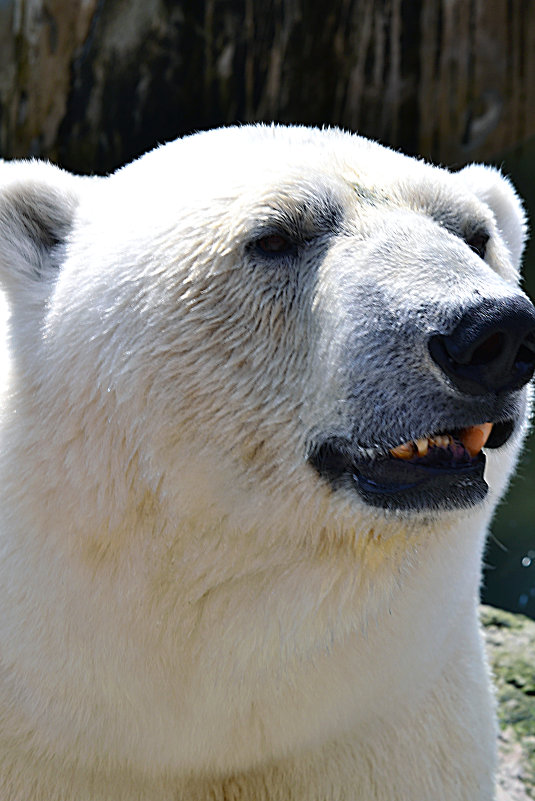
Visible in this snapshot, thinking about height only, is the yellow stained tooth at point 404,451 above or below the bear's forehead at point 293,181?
below

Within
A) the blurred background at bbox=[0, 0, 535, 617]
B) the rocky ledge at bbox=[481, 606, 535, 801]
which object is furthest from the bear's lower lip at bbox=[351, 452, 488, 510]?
the blurred background at bbox=[0, 0, 535, 617]

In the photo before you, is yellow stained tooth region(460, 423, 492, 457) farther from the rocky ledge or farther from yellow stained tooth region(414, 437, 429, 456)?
the rocky ledge

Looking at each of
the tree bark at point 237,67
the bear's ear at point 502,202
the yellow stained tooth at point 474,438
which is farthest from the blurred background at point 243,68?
the yellow stained tooth at point 474,438

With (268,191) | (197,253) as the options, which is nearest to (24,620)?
(197,253)

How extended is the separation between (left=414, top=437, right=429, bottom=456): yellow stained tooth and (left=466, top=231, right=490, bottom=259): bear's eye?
49cm

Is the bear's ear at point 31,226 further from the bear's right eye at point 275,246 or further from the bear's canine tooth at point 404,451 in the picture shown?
the bear's canine tooth at point 404,451

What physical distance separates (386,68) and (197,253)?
19.2ft

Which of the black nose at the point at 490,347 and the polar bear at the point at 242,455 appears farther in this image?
the polar bear at the point at 242,455

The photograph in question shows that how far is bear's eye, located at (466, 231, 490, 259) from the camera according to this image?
7.02 ft

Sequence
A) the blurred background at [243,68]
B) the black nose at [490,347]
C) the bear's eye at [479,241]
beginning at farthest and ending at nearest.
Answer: the blurred background at [243,68] → the bear's eye at [479,241] → the black nose at [490,347]

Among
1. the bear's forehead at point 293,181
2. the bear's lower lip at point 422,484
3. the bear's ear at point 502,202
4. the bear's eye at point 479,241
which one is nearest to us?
the bear's lower lip at point 422,484

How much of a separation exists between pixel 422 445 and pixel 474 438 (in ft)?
0.35

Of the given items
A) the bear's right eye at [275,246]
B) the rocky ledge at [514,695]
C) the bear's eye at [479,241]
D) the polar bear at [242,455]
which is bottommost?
the rocky ledge at [514,695]

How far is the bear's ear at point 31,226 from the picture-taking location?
2.19 m
